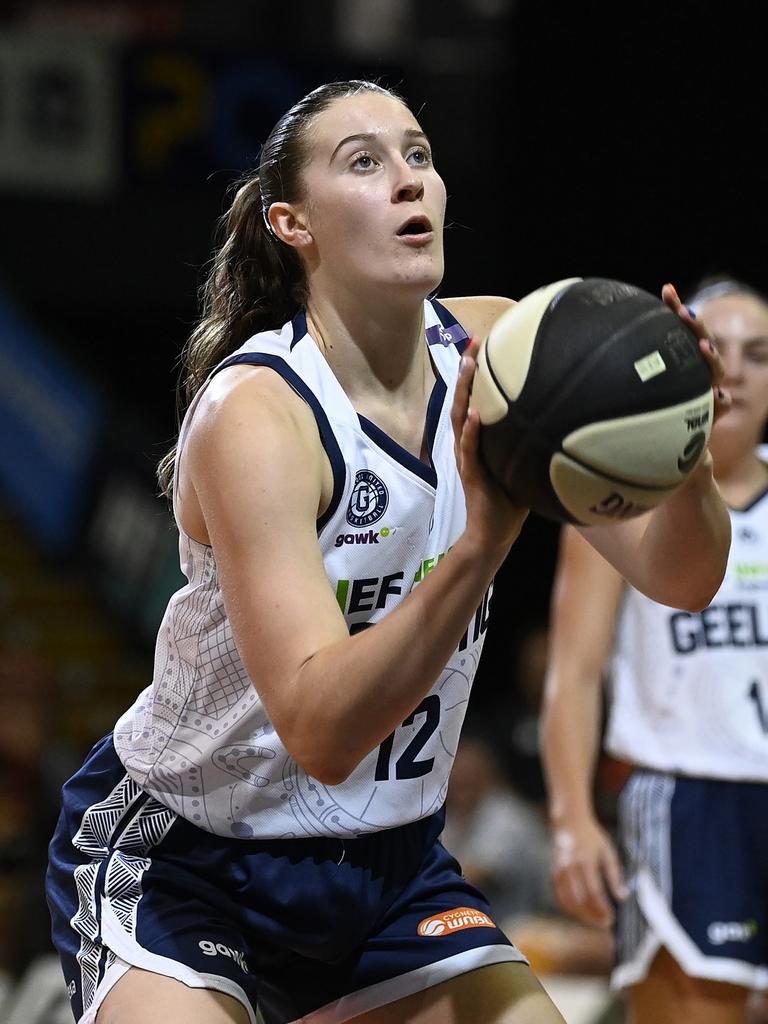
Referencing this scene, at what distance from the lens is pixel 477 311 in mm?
3062

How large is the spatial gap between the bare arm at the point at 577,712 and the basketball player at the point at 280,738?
3.86ft

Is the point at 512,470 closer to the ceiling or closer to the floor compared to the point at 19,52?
closer to the ceiling

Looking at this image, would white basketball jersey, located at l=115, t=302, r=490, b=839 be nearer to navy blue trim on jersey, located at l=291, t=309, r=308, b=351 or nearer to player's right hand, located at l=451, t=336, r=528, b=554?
navy blue trim on jersey, located at l=291, t=309, r=308, b=351

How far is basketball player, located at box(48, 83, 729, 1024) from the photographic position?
2.55m

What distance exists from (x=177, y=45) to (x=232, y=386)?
7.71m

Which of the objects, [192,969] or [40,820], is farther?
[40,820]

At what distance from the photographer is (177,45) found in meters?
9.73

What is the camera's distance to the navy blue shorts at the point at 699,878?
12.9ft

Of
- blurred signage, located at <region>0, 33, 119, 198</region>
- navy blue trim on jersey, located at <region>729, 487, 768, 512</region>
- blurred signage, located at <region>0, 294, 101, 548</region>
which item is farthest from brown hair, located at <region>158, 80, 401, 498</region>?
blurred signage, located at <region>0, 33, 119, 198</region>

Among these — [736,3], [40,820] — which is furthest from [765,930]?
[736,3]

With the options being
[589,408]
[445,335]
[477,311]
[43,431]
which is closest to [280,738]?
[589,408]

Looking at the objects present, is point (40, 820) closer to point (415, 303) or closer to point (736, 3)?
point (415, 303)

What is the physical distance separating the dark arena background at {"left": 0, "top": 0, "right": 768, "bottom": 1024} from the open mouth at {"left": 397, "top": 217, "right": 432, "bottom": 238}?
5.87 m

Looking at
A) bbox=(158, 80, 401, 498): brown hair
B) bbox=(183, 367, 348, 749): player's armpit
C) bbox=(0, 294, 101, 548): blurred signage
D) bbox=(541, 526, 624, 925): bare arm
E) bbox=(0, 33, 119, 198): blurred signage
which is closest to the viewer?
bbox=(183, 367, 348, 749): player's armpit
